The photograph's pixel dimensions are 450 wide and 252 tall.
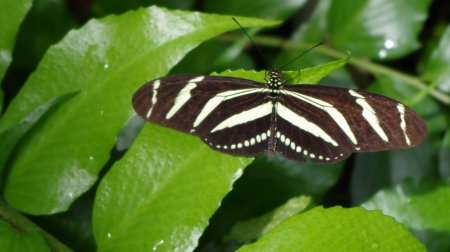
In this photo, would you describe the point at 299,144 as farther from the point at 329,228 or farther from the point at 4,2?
the point at 4,2

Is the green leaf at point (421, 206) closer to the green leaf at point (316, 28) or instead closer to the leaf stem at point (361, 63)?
the leaf stem at point (361, 63)

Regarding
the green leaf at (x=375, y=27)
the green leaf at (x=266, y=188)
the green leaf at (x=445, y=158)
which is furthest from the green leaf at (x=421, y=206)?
the green leaf at (x=375, y=27)

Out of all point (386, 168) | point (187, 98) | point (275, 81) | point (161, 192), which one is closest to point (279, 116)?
point (275, 81)

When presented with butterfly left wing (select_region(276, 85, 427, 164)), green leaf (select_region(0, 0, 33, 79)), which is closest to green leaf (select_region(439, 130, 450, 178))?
butterfly left wing (select_region(276, 85, 427, 164))

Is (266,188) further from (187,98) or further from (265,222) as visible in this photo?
(187,98)

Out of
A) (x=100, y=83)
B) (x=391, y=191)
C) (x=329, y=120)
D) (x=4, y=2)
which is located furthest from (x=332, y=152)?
(x=4, y=2)
